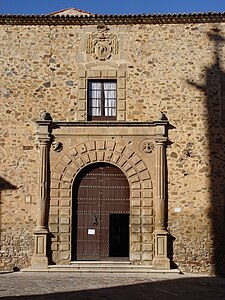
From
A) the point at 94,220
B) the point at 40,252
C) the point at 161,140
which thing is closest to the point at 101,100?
the point at 161,140

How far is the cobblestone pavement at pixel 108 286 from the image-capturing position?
8922mm

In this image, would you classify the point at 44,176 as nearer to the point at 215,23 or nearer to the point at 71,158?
the point at 71,158

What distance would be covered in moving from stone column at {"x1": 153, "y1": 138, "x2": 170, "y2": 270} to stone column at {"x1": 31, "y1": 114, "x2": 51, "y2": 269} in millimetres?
2936

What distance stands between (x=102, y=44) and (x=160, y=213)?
504cm

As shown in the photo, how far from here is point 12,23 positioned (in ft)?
44.3

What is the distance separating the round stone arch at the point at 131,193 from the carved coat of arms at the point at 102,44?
2515 millimetres

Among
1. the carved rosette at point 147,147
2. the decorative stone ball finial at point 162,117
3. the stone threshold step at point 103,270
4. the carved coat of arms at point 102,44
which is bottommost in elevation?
the stone threshold step at point 103,270

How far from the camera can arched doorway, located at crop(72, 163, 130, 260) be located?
498 inches

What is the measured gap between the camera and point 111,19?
13.4 m

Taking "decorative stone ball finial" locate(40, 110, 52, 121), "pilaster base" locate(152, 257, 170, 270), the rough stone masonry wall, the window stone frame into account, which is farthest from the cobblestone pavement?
the window stone frame

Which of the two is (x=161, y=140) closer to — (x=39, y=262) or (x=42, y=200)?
(x=42, y=200)

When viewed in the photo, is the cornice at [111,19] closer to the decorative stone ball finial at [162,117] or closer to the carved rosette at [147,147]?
the decorative stone ball finial at [162,117]

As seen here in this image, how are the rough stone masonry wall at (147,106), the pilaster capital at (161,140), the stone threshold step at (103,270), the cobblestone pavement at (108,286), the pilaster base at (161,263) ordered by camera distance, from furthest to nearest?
the pilaster capital at (161,140) → the rough stone masonry wall at (147,106) → the pilaster base at (161,263) → the stone threshold step at (103,270) → the cobblestone pavement at (108,286)

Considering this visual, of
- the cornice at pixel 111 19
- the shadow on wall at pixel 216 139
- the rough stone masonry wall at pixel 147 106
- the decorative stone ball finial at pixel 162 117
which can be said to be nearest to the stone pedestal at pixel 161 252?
the rough stone masonry wall at pixel 147 106
